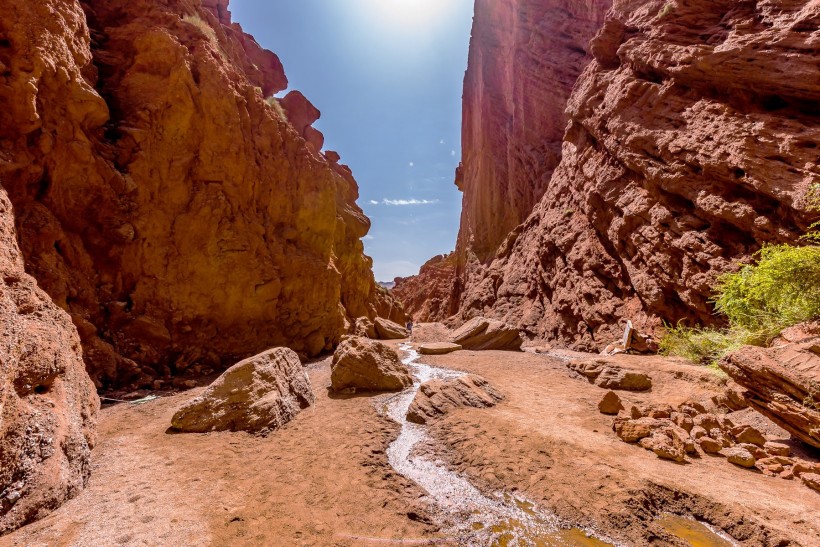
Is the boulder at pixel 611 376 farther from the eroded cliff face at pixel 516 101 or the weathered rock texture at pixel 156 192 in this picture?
the eroded cliff face at pixel 516 101

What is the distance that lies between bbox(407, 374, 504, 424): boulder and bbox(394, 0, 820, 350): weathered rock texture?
9.25 m

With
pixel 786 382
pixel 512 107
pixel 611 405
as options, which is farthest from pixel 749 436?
pixel 512 107

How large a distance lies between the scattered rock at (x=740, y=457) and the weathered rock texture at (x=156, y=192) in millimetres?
13040

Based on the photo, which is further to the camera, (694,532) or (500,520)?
(500,520)

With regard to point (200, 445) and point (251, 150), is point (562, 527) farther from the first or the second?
point (251, 150)

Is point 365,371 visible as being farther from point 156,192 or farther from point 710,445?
point 156,192

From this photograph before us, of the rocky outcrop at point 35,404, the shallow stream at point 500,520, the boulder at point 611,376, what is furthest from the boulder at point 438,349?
the rocky outcrop at point 35,404

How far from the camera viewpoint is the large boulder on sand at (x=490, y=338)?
15406 mm

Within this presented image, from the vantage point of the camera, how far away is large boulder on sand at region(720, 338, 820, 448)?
4.66m

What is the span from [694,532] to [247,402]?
280 inches

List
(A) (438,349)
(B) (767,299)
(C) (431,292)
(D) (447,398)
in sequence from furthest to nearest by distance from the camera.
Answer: (C) (431,292), (A) (438,349), (B) (767,299), (D) (447,398)

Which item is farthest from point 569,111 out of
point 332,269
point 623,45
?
point 332,269

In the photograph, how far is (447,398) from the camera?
7.46 m

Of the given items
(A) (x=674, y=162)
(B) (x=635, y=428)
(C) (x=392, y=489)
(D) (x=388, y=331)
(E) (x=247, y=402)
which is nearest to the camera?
(C) (x=392, y=489)
